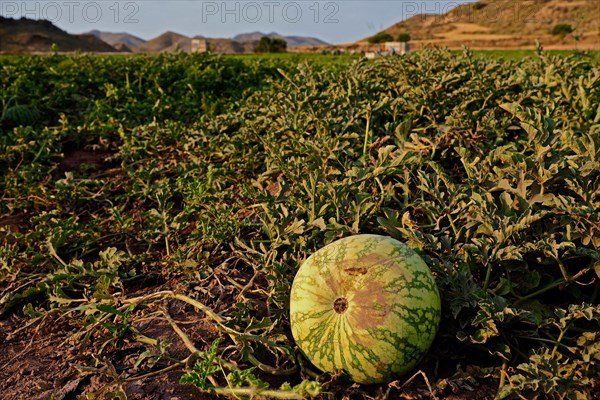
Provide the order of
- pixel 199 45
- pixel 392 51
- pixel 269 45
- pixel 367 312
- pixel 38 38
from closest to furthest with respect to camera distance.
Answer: pixel 367 312, pixel 392 51, pixel 199 45, pixel 269 45, pixel 38 38

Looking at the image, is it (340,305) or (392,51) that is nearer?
(340,305)

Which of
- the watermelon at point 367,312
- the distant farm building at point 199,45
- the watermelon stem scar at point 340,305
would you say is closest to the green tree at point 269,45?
the distant farm building at point 199,45

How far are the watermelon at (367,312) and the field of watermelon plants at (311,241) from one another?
0.34ft

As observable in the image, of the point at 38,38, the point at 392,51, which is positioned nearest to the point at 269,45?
the point at 392,51

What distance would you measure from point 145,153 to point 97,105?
1.85 m

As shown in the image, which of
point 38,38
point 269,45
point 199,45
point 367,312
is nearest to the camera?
point 367,312

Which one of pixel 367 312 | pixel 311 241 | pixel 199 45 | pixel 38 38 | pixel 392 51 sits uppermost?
pixel 38 38

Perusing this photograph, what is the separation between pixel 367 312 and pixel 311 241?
872 millimetres

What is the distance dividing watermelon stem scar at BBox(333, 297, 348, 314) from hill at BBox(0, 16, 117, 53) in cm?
6573

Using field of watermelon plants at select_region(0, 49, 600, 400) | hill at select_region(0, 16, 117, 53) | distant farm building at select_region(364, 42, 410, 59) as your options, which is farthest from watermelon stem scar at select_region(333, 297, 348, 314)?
hill at select_region(0, 16, 117, 53)

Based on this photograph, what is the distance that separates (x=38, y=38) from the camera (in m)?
67.4

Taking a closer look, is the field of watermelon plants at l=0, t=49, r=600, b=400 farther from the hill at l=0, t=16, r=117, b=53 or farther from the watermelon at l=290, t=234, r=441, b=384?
the hill at l=0, t=16, r=117, b=53

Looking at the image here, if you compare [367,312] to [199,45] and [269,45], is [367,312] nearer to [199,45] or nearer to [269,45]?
[199,45]

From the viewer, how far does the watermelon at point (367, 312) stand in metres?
2.16
